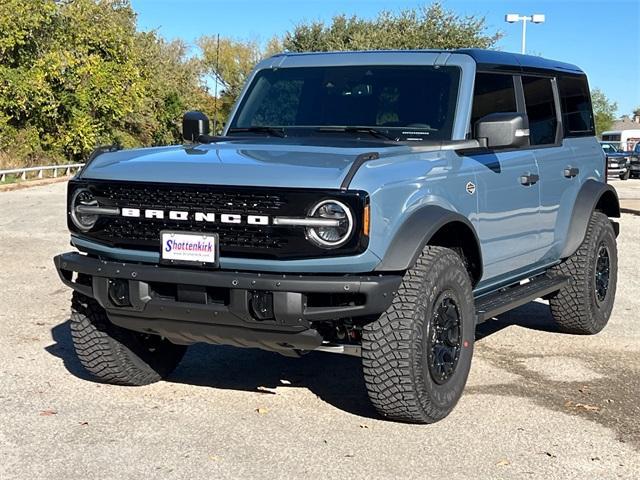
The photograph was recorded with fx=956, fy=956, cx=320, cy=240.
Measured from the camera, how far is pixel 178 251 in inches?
192

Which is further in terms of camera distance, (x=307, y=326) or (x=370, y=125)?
(x=370, y=125)

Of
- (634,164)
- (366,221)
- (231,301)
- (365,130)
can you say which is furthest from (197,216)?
(634,164)

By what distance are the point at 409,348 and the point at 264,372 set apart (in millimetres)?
1736

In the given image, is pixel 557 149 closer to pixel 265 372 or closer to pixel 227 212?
pixel 265 372

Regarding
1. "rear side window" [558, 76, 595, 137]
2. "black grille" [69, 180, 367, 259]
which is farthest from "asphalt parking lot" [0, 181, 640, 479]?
"rear side window" [558, 76, 595, 137]

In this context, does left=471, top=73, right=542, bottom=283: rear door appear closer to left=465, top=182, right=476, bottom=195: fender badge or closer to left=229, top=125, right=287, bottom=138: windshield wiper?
left=465, top=182, right=476, bottom=195: fender badge

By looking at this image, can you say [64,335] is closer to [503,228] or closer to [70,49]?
[503,228]

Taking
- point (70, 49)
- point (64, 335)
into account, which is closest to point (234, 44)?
point (70, 49)

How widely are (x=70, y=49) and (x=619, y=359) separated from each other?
3654 cm

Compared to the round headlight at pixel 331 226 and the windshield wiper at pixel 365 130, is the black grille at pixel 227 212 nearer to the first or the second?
the round headlight at pixel 331 226

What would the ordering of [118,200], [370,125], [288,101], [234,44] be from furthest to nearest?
[234,44], [288,101], [370,125], [118,200]

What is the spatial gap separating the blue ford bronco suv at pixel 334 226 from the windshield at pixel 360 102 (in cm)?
1

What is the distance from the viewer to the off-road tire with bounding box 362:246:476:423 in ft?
16.0

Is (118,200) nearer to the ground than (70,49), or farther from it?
nearer to the ground
